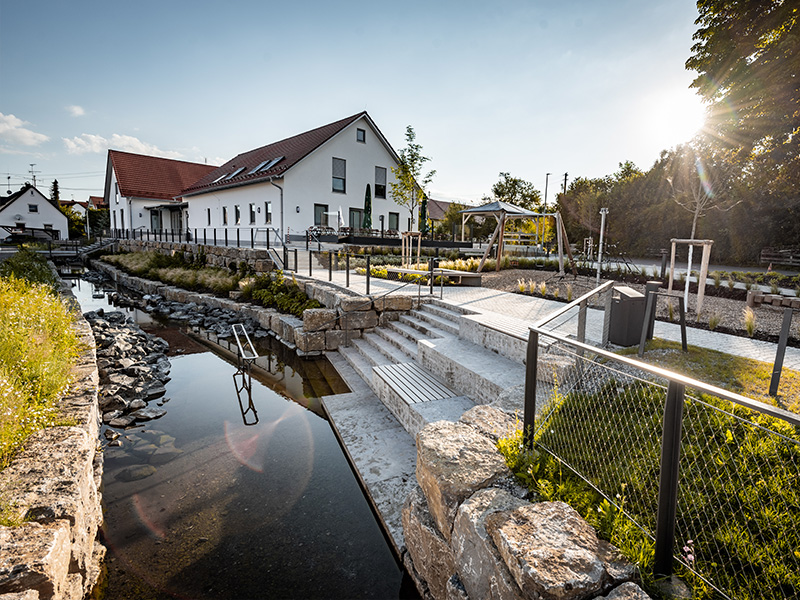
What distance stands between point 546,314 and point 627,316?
256 cm

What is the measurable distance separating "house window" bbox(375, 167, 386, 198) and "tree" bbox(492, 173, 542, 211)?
62.1ft

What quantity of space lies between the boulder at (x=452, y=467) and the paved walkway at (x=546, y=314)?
2802 mm

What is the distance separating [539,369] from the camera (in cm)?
439

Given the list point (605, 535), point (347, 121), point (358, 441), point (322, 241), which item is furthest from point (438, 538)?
point (347, 121)

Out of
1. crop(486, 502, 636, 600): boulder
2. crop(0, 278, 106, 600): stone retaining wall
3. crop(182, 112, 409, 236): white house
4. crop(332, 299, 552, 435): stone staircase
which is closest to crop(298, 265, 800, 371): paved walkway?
crop(332, 299, 552, 435): stone staircase

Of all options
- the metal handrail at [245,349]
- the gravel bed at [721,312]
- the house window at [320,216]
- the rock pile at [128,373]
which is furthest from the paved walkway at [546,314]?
the house window at [320,216]

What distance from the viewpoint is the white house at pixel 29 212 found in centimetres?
4919

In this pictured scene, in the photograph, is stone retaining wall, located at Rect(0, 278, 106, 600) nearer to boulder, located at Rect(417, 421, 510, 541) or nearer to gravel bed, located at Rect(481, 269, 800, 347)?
boulder, located at Rect(417, 421, 510, 541)

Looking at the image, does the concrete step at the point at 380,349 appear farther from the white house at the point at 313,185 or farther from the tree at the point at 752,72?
the white house at the point at 313,185

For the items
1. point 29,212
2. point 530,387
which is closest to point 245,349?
point 530,387

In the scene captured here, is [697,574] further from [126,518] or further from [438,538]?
[126,518]

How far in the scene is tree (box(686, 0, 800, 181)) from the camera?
30.9 ft

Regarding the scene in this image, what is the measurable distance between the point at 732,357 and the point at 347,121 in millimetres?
24783

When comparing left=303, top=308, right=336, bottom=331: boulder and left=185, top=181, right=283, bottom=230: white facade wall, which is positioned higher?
left=185, top=181, right=283, bottom=230: white facade wall
